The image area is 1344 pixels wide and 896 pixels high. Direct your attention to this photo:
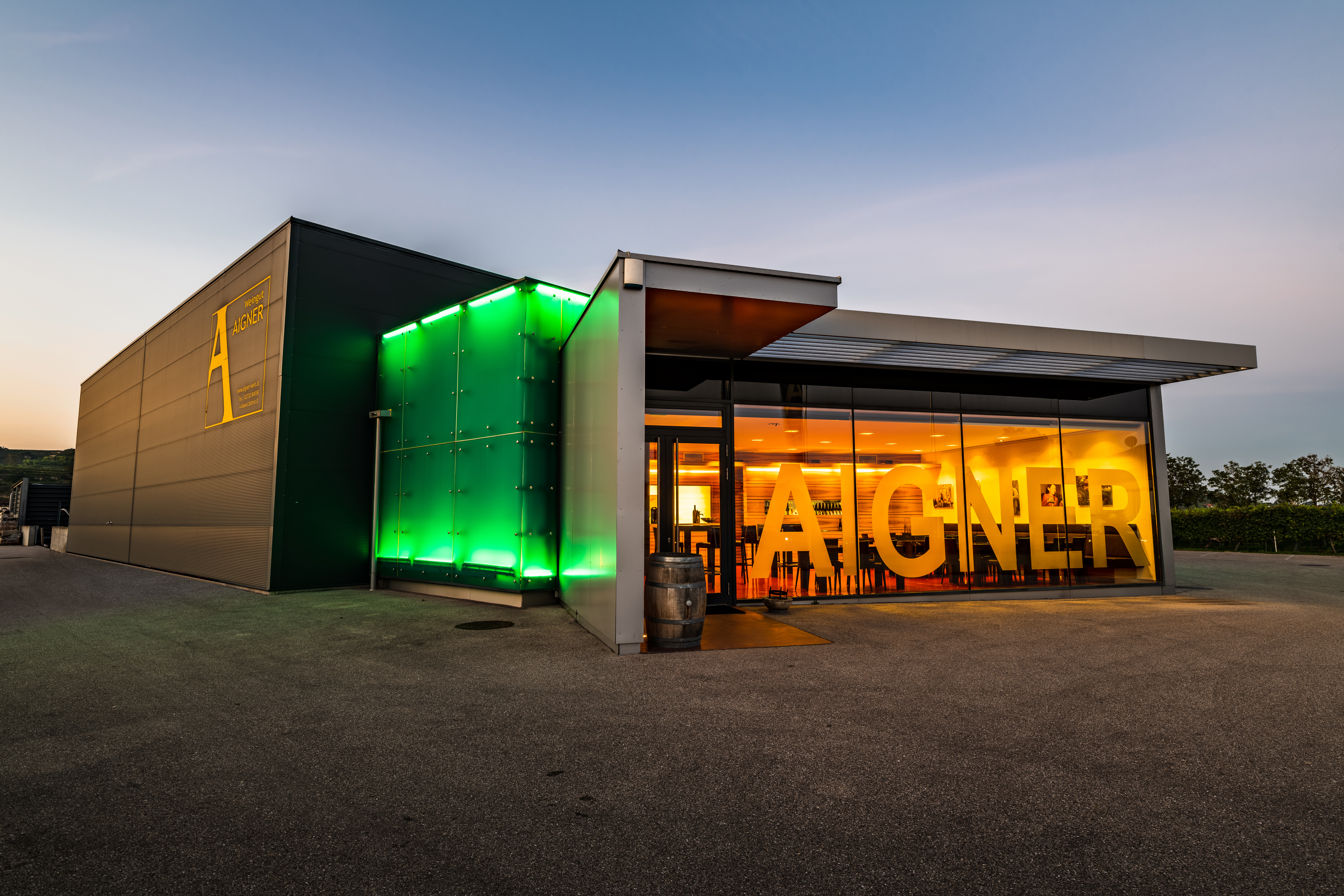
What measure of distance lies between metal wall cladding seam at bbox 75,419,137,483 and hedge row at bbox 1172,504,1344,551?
38028 millimetres

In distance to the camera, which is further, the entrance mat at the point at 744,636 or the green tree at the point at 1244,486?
the green tree at the point at 1244,486

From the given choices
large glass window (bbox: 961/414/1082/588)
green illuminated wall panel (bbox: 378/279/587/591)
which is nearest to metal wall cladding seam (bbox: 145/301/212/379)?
green illuminated wall panel (bbox: 378/279/587/591)

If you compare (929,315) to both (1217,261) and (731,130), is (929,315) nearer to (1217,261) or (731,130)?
(731,130)

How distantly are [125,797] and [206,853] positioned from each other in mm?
992

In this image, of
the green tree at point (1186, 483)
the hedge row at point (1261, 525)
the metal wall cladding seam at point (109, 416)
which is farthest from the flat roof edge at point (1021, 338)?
the green tree at point (1186, 483)

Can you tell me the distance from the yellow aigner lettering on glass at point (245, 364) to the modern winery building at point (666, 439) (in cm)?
11

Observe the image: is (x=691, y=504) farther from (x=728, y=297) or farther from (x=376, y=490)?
(x=376, y=490)

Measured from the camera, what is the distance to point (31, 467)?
100 metres

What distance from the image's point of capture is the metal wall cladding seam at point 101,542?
20.2 m

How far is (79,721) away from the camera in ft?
13.8

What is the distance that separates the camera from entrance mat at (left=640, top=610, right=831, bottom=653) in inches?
259

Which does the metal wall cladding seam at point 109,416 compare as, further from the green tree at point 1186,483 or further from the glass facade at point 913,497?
the green tree at point 1186,483

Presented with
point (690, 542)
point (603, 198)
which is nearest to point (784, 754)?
point (690, 542)

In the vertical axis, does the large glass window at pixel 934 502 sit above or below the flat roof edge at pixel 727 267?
below
